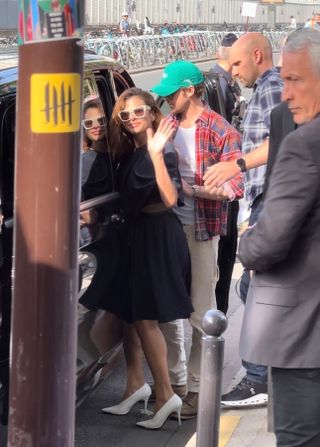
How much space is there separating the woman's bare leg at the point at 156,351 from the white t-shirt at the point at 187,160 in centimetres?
64

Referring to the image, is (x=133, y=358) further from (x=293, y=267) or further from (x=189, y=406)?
(x=293, y=267)

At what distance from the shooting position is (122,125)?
5.13 m

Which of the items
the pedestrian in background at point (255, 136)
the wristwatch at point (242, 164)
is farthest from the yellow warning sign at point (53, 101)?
the pedestrian in background at point (255, 136)

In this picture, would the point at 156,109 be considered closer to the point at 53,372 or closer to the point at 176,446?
the point at 176,446

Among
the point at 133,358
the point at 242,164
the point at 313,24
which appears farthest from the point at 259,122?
the point at 313,24

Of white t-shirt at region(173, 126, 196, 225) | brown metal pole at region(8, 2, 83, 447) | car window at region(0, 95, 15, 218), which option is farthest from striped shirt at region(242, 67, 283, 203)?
brown metal pole at region(8, 2, 83, 447)

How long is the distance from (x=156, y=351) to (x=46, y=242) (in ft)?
7.17

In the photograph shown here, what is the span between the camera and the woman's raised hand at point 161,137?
A: 4.85 metres

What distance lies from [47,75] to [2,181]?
1.30m

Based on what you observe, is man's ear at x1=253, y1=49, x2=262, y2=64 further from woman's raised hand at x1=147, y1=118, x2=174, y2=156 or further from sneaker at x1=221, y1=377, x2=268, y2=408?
sneaker at x1=221, y1=377, x2=268, y2=408

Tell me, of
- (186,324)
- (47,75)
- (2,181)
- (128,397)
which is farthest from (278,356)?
(186,324)

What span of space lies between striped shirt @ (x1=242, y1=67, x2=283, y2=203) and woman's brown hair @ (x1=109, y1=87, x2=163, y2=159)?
1.77 ft

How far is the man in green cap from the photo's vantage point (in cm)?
531

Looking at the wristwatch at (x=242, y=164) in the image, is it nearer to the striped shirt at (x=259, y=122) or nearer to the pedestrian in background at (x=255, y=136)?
the pedestrian in background at (x=255, y=136)
